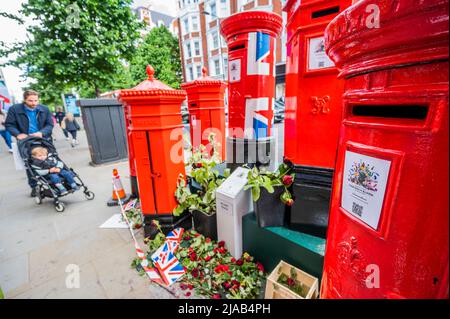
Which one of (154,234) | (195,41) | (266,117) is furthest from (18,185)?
(195,41)

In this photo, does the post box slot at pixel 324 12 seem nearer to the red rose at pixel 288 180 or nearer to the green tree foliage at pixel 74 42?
the red rose at pixel 288 180

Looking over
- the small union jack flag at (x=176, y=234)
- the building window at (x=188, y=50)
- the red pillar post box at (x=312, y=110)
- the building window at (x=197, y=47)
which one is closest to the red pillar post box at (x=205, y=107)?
the small union jack flag at (x=176, y=234)

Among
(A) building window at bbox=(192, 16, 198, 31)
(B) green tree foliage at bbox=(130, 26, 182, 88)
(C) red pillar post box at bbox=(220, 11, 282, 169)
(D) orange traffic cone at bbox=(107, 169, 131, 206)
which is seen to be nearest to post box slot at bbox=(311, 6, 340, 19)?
(C) red pillar post box at bbox=(220, 11, 282, 169)

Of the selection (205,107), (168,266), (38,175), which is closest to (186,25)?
(205,107)

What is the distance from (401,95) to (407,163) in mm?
197

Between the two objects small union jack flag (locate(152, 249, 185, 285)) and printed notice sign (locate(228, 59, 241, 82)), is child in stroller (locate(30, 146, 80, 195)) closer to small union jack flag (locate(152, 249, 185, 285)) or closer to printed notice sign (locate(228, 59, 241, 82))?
small union jack flag (locate(152, 249, 185, 285))

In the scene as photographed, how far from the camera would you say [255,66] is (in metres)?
2.39

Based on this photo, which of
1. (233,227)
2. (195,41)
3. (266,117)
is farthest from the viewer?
(195,41)

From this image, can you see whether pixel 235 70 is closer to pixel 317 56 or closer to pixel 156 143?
pixel 317 56

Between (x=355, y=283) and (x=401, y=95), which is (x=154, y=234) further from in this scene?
(x=401, y=95)

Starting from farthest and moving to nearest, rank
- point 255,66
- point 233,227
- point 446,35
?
1. point 255,66
2. point 233,227
3. point 446,35

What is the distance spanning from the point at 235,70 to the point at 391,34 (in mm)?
2119

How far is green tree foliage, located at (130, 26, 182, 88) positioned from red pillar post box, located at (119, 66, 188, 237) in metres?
14.2

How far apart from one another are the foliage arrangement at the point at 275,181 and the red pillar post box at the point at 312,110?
70mm
